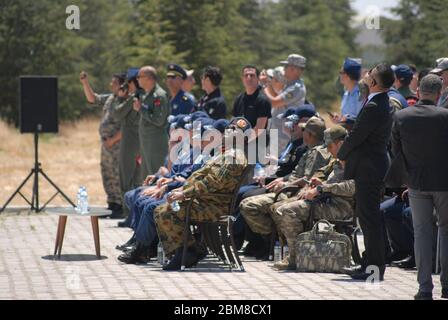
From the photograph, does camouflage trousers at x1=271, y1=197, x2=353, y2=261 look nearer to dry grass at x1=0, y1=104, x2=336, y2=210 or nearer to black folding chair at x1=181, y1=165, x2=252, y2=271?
black folding chair at x1=181, y1=165, x2=252, y2=271

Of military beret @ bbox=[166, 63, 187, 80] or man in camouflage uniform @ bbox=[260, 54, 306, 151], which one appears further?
military beret @ bbox=[166, 63, 187, 80]

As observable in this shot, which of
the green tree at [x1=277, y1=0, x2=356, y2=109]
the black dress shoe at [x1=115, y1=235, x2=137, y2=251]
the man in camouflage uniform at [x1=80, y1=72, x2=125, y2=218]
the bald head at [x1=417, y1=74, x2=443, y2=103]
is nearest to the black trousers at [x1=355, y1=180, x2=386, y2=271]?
the bald head at [x1=417, y1=74, x2=443, y2=103]

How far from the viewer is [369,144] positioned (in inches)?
360

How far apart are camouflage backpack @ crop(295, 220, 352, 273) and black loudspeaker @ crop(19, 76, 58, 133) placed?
286 inches

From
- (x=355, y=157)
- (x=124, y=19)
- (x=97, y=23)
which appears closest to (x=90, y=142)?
(x=124, y=19)

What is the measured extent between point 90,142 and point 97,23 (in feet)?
66.9

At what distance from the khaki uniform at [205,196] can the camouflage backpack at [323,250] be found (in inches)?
32.7

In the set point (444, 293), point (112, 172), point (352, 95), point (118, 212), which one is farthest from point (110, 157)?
point (444, 293)

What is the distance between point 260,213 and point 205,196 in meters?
0.93

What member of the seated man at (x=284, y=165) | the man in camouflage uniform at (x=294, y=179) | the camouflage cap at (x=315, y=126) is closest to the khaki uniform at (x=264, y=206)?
the man in camouflage uniform at (x=294, y=179)

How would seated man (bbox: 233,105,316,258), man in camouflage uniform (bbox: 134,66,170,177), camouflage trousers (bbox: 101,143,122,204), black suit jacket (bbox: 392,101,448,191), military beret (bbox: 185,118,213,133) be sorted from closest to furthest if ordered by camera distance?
black suit jacket (bbox: 392,101,448,191) < military beret (bbox: 185,118,213,133) < seated man (bbox: 233,105,316,258) < man in camouflage uniform (bbox: 134,66,170,177) < camouflage trousers (bbox: 101,143,122,204)

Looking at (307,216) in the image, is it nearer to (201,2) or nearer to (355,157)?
(355,157)

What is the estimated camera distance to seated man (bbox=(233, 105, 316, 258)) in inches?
431

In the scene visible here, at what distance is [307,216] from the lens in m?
10.0
